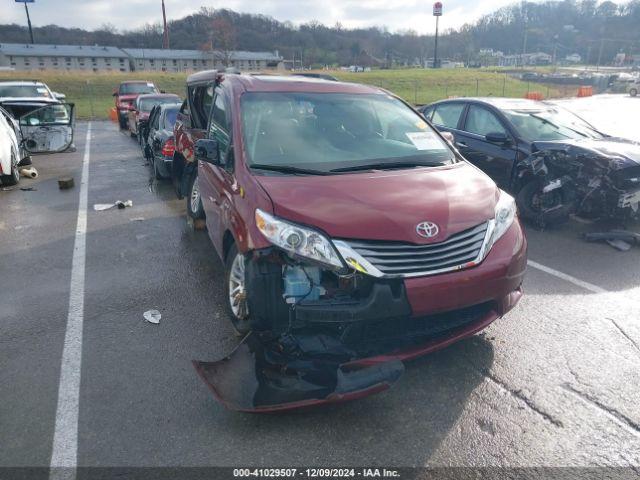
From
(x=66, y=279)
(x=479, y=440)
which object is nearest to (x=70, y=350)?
(x=66, y=279)

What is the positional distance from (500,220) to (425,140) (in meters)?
1.21

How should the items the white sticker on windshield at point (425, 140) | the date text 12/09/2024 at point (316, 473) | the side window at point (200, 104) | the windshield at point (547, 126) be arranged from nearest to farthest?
1. the date text 12/09/2024 at point (316, 473)
2. the white sticker on windshield at point (425, 140)
3. the side window at point (200, 104)
4. the windshield at point (547, 126)

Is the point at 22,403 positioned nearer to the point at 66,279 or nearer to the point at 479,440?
the point at 66,279

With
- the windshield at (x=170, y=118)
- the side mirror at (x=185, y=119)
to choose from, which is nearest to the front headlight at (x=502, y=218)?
the side mirror at (x=185, y=119)

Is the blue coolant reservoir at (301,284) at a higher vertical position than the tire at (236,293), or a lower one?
higher

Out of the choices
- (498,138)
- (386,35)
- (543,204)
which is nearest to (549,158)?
(543,204)

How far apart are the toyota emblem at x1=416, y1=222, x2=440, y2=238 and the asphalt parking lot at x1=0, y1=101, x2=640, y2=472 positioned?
100cm

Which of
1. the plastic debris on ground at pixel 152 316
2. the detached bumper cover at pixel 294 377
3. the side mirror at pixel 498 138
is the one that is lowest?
the plastic debris on ground at pixel 152 316

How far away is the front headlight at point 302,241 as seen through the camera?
9.44 ft

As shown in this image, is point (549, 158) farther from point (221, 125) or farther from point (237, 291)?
point (237, 291)

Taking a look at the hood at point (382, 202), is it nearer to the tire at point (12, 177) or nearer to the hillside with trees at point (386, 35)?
the tire at point (12, 177)

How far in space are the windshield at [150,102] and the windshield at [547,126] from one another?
37.6 feet

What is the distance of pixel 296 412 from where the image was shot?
295cm

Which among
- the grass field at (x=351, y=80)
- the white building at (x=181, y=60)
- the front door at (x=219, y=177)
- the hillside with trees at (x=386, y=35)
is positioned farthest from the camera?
the hillside with trees at (x=386, y=35)
